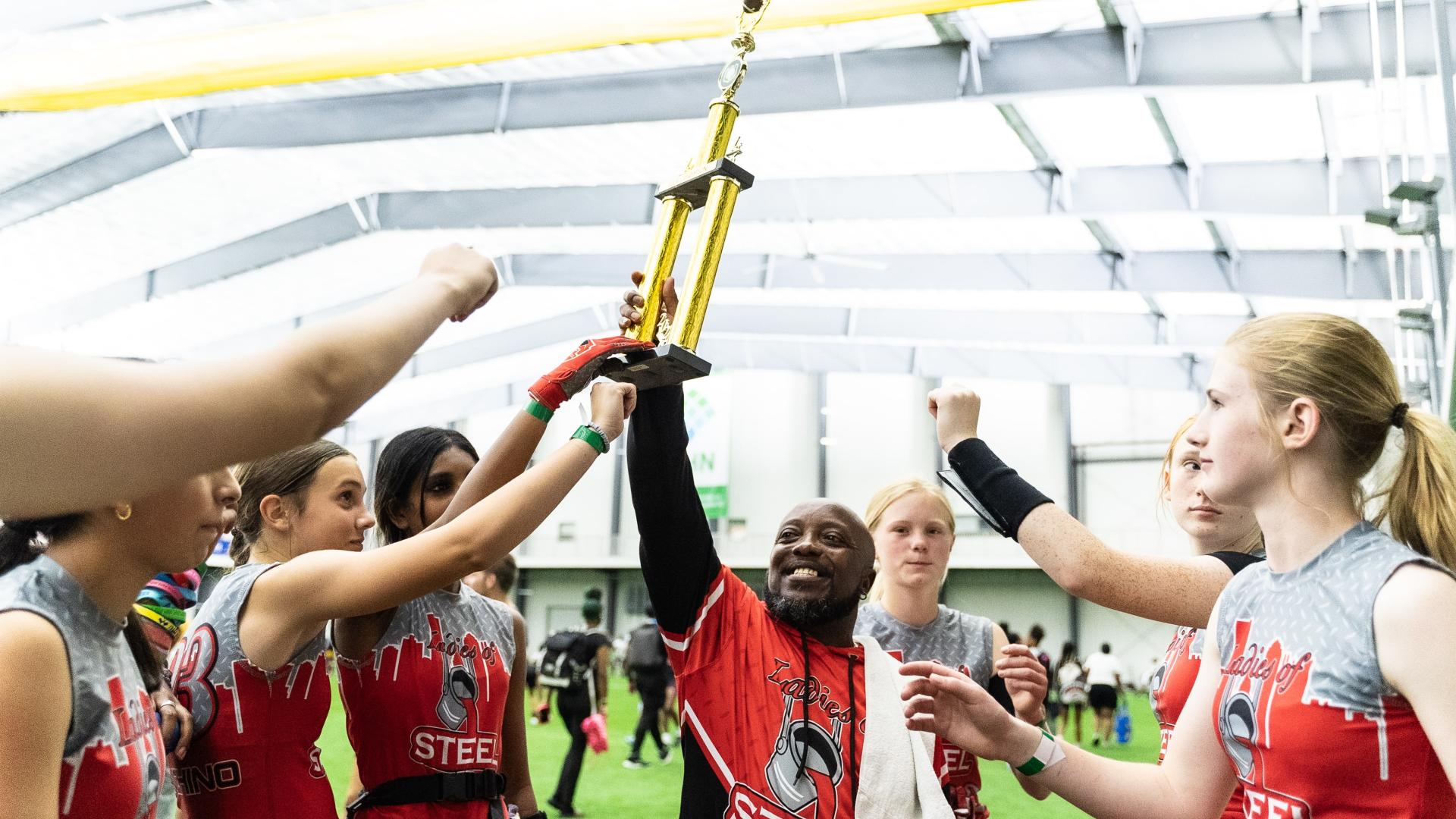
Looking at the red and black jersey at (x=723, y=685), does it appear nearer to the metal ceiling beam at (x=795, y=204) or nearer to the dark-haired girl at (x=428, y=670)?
the dark-haired girl at (x=428, y=670)

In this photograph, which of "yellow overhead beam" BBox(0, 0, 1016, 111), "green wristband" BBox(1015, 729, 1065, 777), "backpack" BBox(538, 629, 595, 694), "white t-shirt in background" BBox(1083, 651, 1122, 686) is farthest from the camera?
"white t-shirt in background" BBox(1083, 651, 1122, 686)

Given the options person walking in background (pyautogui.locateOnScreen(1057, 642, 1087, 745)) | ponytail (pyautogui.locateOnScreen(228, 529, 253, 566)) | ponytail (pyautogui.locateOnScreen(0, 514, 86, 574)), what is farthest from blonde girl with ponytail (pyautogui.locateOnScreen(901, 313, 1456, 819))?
person walking in background (pyautogui.locateOnScreen(1057, 642, 1087, 745))

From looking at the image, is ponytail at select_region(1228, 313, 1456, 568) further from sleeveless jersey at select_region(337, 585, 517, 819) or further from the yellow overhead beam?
the yellow overhead beam

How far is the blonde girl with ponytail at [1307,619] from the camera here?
1.44 metres

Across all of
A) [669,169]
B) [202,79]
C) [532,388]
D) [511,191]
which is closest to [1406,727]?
[532,388]

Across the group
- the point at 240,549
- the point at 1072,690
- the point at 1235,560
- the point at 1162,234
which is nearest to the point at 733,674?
the point at 1235,560

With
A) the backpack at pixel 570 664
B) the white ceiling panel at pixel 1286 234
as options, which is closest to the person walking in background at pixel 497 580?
the backpack at pixel 570 664

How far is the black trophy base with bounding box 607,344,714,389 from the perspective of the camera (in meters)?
2.04

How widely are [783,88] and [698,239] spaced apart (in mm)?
7268

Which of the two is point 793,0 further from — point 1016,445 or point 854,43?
point 1016,445

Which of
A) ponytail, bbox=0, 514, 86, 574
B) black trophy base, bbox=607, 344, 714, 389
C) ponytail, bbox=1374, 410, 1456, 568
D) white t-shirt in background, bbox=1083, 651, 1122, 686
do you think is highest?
black trophy base, bbox=607, 344, 714, 389

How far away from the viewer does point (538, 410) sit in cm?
248

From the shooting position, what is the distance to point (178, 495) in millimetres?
1649

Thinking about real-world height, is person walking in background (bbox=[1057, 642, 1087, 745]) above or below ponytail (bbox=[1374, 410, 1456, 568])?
below
